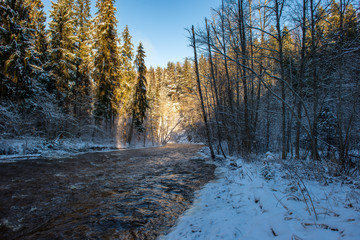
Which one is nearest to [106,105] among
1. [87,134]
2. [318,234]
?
[87,134]

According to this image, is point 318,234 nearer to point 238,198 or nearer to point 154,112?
point 238,198

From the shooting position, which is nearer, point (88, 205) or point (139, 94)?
point (88, 205)

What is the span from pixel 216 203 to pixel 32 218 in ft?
12.4

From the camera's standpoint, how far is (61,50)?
17.4m

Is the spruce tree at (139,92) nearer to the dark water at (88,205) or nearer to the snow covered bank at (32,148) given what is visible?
the snow covered bank at (32,148)

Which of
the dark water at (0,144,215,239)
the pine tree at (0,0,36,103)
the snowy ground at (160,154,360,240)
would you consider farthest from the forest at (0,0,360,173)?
the dark water at (0,144,215,239)

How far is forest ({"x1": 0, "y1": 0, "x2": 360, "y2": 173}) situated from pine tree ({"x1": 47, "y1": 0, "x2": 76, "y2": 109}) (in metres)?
0.09

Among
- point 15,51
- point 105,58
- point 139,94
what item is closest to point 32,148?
point 15,51

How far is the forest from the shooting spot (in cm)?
577

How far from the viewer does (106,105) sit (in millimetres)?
20156

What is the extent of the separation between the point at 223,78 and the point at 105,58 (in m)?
13.7

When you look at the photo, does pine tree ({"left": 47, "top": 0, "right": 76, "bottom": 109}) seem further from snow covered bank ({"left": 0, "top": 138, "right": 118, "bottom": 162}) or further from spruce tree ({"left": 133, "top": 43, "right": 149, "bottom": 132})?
spruce tree ({"left": 133, "top": 43, "right": 149, "bottom": 132})

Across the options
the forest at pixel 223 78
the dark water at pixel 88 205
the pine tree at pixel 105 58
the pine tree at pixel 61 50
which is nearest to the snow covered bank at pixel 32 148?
the forest at pixel 223 78

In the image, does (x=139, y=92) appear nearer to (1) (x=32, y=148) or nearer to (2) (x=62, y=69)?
(2) (x=62, y=69)
